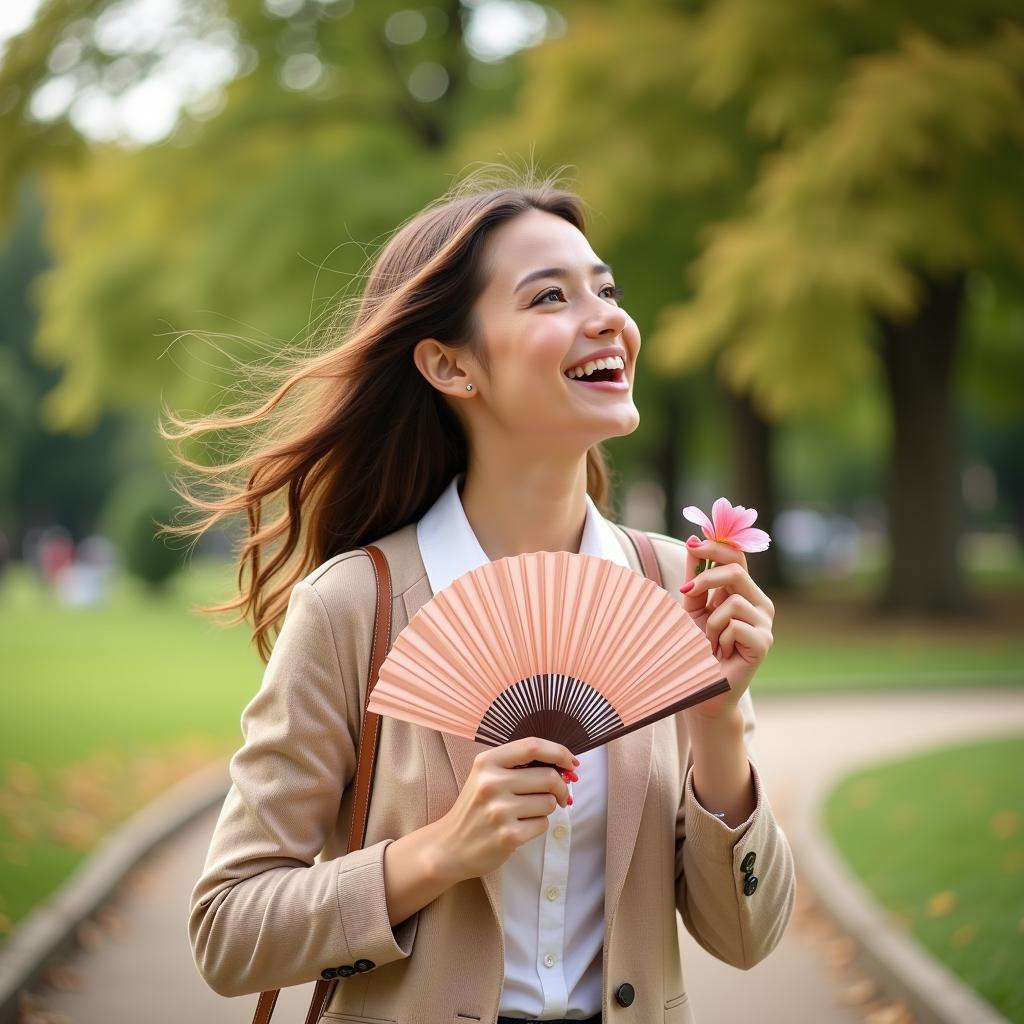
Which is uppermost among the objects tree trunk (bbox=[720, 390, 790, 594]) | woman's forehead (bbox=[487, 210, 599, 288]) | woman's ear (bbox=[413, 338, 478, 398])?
tree trunk (bbox=[720, 390, 790, 594])

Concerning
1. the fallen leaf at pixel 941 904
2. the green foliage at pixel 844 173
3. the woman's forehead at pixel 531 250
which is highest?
the green foliage at pixel 844 173

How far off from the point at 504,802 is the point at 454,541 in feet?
1.92

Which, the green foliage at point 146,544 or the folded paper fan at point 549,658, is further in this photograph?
the green foliage at point 146,544

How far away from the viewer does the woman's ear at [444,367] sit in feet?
7.77

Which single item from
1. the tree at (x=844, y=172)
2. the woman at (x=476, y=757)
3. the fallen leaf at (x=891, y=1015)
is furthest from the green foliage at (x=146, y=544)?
the woman at (x=476, y=757)

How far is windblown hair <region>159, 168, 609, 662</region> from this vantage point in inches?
94.5

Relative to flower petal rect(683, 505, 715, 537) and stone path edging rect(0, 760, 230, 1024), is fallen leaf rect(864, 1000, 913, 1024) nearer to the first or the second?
stone path edging rect(0, 760, 230, 1024)

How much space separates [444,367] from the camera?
2.40 meters

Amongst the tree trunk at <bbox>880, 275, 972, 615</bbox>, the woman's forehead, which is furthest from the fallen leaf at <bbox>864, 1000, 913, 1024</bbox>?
the tree trunk at <bbox>880, 275, 972, 615</bbox>

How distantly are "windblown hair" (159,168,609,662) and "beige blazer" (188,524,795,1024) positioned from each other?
306 millimetres

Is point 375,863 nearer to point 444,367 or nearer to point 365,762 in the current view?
point 365,762

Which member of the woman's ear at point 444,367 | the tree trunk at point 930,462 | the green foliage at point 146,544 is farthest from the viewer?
the green foliage at point 146,544

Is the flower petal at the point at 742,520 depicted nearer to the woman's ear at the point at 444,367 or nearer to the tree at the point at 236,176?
the woman's ear at the point at 444,367

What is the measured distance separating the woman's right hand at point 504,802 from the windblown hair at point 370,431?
0.74 metres
